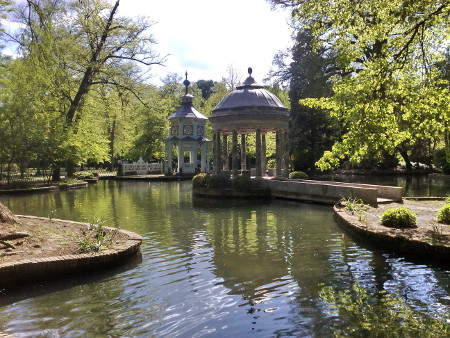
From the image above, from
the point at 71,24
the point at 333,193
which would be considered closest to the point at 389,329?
the point at 333,193

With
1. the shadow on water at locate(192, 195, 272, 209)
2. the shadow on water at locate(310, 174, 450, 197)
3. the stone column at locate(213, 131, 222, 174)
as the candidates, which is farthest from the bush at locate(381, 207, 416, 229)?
the stone column at locate(213, 131, 222, 174)

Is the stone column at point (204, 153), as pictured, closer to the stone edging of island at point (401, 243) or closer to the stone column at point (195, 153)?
the stone column at point (195, 153)

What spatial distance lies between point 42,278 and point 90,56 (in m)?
28.7

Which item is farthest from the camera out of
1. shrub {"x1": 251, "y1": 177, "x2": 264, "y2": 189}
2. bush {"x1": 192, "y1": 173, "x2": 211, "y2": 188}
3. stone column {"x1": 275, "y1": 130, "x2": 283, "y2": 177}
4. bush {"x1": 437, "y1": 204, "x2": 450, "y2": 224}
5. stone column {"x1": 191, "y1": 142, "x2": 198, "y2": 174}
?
stone column {"x1": 191, "y1": 142, "x2": 198, "y2": 174}

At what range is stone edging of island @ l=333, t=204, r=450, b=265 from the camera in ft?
25.9

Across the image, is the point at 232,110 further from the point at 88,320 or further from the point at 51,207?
the point at 88,320

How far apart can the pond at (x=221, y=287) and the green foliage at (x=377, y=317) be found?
0.66ft

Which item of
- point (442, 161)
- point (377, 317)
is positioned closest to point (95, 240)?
point (377, 317)

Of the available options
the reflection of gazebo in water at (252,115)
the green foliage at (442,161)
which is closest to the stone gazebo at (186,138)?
the reflection of gazebo in water at (252,115)

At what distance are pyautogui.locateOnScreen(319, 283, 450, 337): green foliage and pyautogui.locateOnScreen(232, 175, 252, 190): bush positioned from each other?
52.1 ft

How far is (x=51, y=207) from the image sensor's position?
58.1 ft

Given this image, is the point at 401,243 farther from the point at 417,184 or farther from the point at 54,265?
the point at 417,184

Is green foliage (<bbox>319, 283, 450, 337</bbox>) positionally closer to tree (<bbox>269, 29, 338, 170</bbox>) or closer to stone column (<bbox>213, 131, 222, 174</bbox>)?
stone column (<bbox>213, 131, 222, 174</bbox>)

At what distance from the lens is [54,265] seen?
7004 mm
